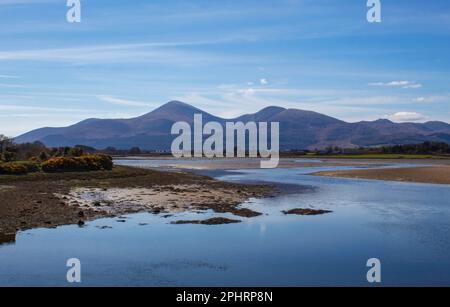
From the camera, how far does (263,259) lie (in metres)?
18.5

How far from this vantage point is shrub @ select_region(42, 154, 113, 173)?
51547mm

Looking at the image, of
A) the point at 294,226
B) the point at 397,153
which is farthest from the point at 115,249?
the point at 397,153

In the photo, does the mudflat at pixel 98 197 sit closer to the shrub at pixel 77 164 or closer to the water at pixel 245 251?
the water at pixel 245 251

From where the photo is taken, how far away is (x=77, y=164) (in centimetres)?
5444

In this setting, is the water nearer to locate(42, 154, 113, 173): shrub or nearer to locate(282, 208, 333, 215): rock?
locate(282, 208, 333, 215): rock

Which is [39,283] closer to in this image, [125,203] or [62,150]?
[125,203]

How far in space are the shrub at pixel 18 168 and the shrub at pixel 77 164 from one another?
1.46 meters

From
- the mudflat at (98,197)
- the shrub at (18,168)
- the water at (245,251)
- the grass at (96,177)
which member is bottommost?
the water at (245,251)

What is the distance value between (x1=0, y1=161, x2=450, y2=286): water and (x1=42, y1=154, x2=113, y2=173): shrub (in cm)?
2627

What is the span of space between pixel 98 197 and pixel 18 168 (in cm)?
1461

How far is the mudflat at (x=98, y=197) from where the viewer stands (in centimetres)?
2678

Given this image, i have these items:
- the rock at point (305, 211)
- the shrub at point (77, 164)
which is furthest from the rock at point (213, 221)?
the shrub at point (77, 164)

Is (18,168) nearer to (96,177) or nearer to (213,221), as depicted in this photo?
(96,177)

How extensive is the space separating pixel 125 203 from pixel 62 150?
120 ft
